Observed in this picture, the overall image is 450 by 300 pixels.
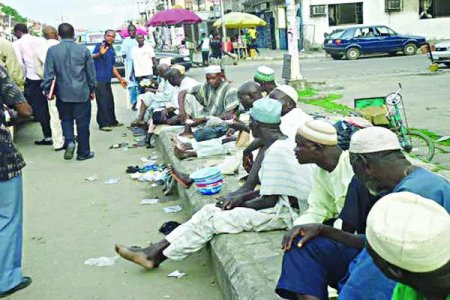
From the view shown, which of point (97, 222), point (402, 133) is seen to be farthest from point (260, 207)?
point (402, 133)

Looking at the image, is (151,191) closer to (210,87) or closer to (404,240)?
(210,87)

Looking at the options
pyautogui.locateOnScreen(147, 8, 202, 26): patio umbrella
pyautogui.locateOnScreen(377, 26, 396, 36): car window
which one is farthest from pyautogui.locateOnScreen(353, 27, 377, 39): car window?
pyautogui.locateOnScreen(147, 8, 202, 26): patio umbrella

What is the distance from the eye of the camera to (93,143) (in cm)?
999

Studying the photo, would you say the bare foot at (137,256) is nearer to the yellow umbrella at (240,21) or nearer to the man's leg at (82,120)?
the man's leg at (82,120)

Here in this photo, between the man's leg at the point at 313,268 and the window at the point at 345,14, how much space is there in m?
29.3

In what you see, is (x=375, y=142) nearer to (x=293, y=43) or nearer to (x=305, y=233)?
(x=305, y=233)

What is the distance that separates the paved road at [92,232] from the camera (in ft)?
14.1

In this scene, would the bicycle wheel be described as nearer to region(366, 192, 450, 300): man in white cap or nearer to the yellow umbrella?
region(366, 192, 450, 300): man in white cap

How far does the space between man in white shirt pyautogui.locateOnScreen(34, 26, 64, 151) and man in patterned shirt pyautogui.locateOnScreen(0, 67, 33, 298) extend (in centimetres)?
482

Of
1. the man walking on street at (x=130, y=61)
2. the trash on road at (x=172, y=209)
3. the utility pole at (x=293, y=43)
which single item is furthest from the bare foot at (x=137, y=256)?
the utility pole at (x=293, y=43)

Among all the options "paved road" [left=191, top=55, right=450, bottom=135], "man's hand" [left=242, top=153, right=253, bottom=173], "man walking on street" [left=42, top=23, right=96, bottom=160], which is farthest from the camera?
"paved road" [left=191, top=55, right=450, bottom=135]

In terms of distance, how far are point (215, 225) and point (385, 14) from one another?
1138 inches

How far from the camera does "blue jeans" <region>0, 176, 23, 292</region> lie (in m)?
4.16

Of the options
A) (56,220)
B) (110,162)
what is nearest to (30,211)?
(56,220)
